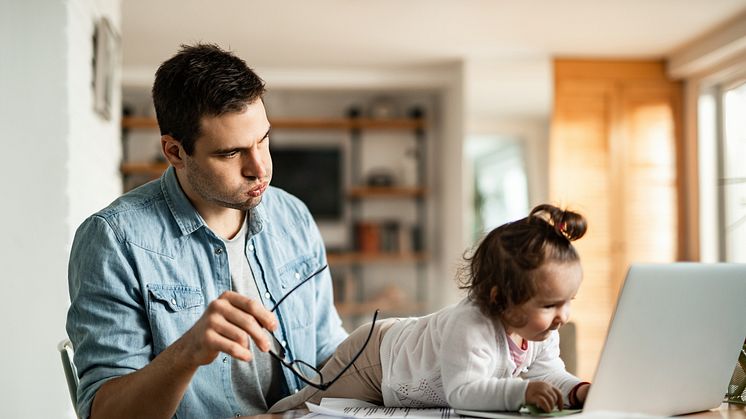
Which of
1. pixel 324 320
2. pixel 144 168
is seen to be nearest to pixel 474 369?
pixel 324 320

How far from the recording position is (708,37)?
5754mm

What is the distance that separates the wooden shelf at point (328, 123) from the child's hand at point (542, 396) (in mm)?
6104

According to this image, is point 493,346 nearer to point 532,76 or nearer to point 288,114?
point 532,76

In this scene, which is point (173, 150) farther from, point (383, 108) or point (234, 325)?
point (383, 108)

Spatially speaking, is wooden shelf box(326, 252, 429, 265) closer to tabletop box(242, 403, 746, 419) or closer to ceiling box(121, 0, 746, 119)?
ceiling box(121, 0, 746, 119)

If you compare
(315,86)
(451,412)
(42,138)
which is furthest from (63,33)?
(315,86)

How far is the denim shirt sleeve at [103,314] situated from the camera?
1.33m

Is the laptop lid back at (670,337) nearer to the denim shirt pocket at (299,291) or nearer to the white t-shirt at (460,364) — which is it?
the white t-shirt at (460,364)

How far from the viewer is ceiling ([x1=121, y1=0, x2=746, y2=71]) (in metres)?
5.05

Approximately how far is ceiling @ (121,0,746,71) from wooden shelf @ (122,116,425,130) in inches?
22.5

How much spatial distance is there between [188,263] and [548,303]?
703mm

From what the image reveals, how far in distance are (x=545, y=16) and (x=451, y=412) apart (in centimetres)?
453

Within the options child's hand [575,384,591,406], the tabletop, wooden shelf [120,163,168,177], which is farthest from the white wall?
wooden shelf [120,163,168,177]

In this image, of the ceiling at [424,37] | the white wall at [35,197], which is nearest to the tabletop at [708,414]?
the white wall at [35,197]
